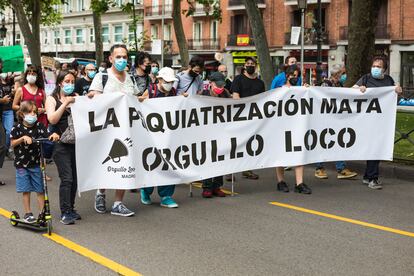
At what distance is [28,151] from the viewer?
23.9 feet

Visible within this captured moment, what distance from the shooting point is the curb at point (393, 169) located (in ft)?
36.2

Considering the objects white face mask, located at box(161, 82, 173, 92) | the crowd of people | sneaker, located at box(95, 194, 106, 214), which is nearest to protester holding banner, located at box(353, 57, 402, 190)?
the crowd of people

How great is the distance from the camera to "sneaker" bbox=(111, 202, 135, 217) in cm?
798

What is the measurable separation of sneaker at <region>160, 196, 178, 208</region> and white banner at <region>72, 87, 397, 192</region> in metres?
0.24

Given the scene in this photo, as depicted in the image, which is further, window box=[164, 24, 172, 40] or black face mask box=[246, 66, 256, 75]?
window box=[164, 24, 172, 40]

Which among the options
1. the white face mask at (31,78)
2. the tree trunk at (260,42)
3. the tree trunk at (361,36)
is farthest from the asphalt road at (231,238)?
the tree trunk at (260,42)

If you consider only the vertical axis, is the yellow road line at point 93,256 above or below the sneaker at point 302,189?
above

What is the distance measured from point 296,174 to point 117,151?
9.94ft

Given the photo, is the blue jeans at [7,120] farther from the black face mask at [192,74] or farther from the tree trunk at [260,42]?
the tree trunk at [260,42]

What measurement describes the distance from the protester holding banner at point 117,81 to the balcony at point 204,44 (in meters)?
49.6

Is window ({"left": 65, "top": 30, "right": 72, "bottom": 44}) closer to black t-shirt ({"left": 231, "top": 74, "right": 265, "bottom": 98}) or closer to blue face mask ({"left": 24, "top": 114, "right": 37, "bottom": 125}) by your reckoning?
black t-shirt ({"left": 231, "top": 74, "right": 265, "bottom": 98})

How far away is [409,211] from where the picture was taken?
8344 millimetres

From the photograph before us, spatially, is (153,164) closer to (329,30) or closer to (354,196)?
(354,196)

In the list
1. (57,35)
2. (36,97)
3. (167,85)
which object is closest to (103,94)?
(167,85)
